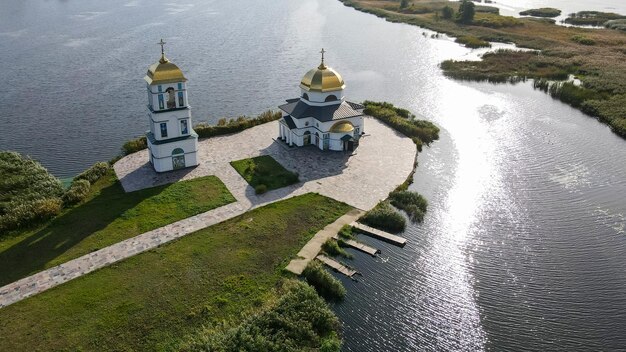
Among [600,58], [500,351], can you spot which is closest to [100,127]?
[500,351]

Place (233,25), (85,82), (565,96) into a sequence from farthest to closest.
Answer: (233,25)
(85,82)
(565,96)

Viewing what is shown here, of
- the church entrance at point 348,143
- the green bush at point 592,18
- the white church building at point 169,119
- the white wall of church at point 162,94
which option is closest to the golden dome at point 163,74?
the white church building at point 169,119

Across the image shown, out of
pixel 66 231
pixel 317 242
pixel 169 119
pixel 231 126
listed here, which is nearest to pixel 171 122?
pixel 169 119

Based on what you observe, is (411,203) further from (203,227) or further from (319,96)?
(203,227)

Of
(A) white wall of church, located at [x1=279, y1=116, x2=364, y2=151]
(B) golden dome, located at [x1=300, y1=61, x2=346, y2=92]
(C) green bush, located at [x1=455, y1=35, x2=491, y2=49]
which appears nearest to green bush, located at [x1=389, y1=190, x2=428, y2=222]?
(A) white wall of church, located at [x1=279, y1=116, x2=364, y2=151]

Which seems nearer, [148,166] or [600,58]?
[148,166]

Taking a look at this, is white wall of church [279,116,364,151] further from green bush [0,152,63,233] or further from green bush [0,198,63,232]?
→ green bush [0,198,63,232]

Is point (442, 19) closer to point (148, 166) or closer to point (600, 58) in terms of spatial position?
point (600, 58)

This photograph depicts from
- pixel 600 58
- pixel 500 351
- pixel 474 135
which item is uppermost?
pixel 600 58
